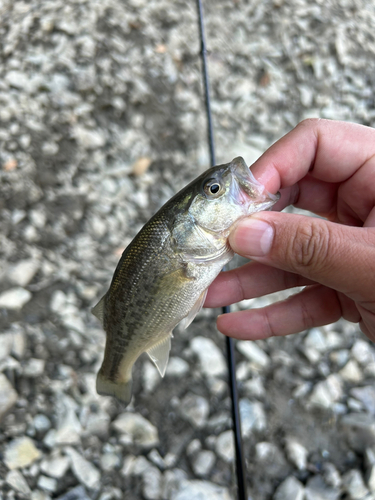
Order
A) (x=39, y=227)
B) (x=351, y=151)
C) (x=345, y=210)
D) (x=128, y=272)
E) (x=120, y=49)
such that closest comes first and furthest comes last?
(x=128, y=272)
(x=351, y=151)
(x=345, y=210)
(x=39, y=227)
(x=120, y=49)

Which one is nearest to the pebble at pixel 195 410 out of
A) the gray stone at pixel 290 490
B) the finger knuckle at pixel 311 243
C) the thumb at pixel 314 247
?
the gray stone at pixel 290 490

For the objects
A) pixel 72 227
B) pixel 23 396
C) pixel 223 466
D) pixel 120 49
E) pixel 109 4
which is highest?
pixel 109 4

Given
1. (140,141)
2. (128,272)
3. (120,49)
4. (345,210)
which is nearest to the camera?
(128,272)

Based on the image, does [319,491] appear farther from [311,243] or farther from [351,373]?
[311,243]

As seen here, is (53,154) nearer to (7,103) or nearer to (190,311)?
(7,103)

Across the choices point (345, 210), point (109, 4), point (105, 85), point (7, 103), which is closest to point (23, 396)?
point (345, 210)

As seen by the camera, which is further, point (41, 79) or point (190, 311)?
point (41, 79)

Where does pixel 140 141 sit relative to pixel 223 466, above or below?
above

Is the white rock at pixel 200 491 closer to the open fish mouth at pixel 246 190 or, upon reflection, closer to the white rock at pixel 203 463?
the white rock at pixel 203 463
